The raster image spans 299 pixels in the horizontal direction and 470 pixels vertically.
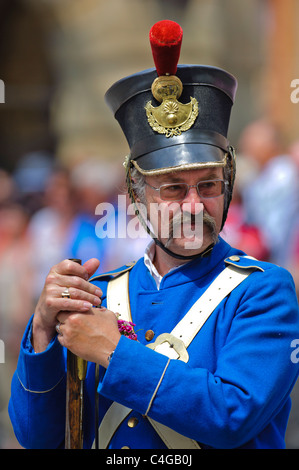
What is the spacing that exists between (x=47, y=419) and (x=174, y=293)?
27.7 inches

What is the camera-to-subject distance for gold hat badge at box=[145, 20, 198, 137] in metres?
2.59

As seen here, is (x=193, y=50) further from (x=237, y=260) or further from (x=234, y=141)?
(x=237, y=260)

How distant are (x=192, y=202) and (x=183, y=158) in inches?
6.7

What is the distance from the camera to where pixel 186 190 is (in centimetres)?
266

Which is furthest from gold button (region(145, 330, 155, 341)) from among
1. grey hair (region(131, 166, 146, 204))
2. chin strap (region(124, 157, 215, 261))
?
grey hair (region(131, 166, 146, 204))

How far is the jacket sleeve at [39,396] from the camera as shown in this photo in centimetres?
266

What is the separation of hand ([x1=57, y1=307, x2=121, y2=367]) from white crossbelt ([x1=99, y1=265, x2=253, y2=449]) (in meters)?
0.22

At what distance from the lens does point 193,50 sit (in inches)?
432

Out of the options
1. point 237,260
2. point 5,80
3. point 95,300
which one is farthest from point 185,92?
point 5,80

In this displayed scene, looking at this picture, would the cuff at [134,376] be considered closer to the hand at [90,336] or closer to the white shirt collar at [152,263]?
the hand at [90,336]

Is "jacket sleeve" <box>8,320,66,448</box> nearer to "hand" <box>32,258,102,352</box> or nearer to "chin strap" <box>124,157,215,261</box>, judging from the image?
"hand" <box>32,258,102,352</box>

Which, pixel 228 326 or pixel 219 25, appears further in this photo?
pixel 219 25

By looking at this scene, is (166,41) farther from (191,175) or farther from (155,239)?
(155,239)
